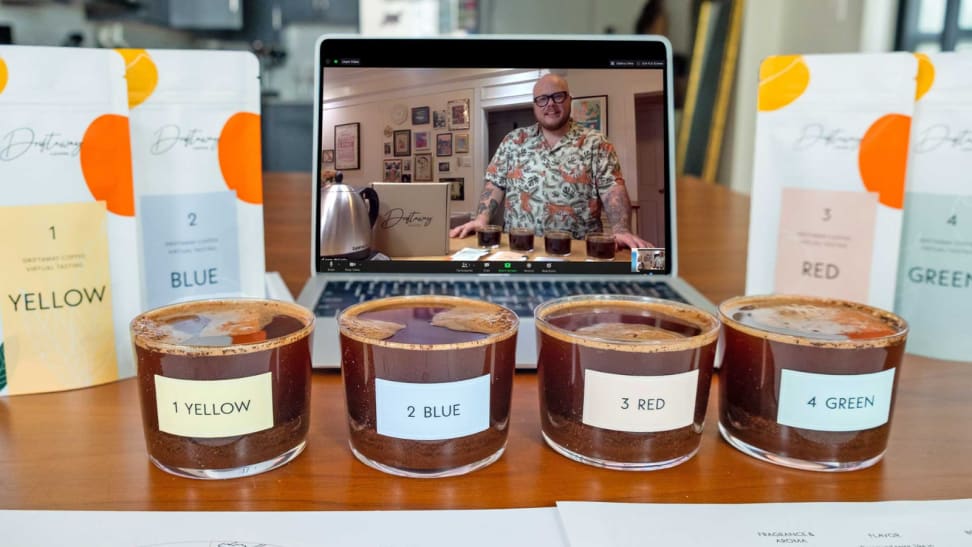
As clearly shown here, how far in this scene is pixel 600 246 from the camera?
74 cm

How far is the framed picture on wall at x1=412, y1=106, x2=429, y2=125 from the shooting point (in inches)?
28.2

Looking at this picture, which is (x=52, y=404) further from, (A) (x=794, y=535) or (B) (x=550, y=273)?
(A) (x=794, y=535)

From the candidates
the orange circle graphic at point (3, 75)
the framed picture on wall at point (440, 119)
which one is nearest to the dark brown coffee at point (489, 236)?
the framed picture on wall at point (440, 119)

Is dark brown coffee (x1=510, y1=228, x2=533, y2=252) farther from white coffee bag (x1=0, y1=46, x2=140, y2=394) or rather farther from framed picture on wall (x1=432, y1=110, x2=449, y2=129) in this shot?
white coffee bag (x1=0, y1=46, x2=140, y2=394)

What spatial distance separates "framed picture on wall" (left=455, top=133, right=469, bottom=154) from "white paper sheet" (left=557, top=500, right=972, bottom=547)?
34 centimetres

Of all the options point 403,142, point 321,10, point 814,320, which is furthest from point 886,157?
point 321,10

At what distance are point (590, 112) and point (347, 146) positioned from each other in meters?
0.23

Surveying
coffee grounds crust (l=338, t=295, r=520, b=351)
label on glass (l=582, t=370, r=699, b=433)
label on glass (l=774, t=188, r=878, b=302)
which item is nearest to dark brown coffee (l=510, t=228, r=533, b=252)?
coffee grounds crust (l=338, t=295, r=520, b=351)

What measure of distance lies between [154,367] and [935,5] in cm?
306

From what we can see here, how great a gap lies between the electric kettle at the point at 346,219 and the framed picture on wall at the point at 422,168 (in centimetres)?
4

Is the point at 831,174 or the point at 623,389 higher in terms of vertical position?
the point at 831,174

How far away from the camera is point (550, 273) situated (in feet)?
2.43

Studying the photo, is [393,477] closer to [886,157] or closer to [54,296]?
[54,296]

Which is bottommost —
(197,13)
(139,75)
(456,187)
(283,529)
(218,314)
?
(283,529)
